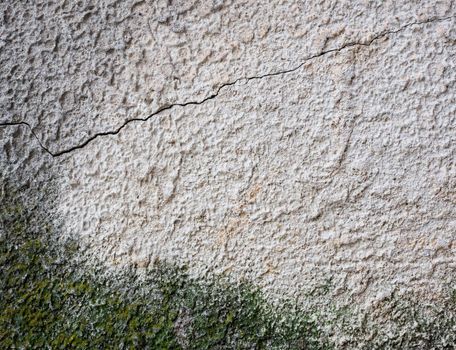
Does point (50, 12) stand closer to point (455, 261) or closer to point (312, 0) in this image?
point (312, 0)

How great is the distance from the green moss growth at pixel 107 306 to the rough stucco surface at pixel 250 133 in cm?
3

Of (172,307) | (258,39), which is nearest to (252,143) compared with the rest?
(258,39)

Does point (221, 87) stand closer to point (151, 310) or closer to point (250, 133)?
point (250, 133)

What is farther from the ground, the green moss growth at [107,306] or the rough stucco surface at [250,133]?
the rough stucco surface at [250,133]

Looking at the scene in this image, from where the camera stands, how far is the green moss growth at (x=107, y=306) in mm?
775

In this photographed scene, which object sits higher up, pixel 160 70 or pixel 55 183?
pixel 160 70

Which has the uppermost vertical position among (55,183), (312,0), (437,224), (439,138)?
(312,0)

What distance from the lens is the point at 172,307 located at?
785 millimetres

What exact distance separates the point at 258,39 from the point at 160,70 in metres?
0.14

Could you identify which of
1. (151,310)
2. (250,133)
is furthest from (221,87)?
(151,310)

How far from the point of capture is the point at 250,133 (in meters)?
0.78

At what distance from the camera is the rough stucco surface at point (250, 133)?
0.76 metres

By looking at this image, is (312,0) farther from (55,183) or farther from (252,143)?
(55,183)

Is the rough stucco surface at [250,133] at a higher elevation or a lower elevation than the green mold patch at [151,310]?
higher
